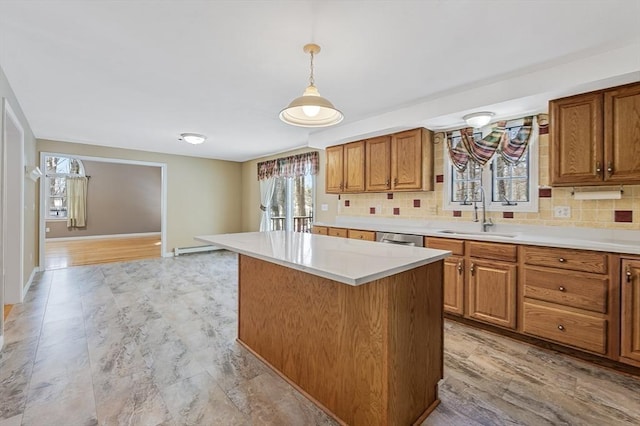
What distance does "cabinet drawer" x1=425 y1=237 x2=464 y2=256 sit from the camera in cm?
294

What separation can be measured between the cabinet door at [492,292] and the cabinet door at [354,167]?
1870 mm

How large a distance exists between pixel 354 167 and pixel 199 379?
3.18 m

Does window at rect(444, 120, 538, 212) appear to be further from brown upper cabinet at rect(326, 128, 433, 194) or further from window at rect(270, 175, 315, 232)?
window at rect(270, 175, 315, 232)

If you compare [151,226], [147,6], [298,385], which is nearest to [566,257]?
[298,385]

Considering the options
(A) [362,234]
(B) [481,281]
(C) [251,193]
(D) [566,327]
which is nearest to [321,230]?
(A) [362,234]

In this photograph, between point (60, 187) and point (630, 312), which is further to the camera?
point (60, 187)

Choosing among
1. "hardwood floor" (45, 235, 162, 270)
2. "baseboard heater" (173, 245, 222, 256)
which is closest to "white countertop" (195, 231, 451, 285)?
"baseboard heater" (173, 245, 222, 256)

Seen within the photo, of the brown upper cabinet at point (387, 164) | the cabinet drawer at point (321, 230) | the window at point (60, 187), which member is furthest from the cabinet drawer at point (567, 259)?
the window at point (60, 187)

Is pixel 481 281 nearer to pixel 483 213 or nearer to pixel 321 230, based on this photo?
pixel 483 213

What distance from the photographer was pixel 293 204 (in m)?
6.04

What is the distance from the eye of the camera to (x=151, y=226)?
10.4 metres

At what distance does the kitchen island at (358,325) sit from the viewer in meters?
1.43

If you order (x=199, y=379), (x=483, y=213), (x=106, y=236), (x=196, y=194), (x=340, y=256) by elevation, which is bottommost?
(x=199, y=379)

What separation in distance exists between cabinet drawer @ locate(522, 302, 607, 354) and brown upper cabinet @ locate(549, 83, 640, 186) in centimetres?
109
